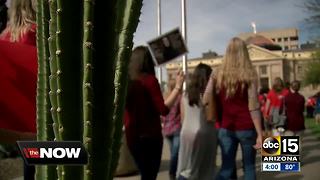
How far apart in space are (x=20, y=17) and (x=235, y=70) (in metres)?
3.17

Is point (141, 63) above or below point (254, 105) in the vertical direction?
above

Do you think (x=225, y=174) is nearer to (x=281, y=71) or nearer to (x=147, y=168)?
(x=147, y=168)

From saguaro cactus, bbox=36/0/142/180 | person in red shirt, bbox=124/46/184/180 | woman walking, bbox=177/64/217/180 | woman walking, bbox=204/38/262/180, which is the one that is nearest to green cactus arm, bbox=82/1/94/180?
saguaro cactus, bbox=36/0/142/180

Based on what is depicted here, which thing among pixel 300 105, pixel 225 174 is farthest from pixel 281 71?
pixel 225 174

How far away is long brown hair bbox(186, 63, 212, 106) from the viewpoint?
642 centimetres

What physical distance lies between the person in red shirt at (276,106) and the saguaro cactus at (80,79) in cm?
917

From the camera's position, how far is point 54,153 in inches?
46.1

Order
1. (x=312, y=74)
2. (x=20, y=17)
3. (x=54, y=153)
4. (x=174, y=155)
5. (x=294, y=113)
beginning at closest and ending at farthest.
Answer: (x=54, y=153)
(x=20, y=17)
(x=174, y=155)
(x=294, y=113)
(x=312, y=74)

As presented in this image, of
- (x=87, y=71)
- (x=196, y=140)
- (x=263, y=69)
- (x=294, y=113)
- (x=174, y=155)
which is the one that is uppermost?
(x=263, y=69)

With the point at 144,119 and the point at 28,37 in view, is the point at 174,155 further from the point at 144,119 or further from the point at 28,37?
the point at 28,37

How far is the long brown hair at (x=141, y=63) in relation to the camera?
4617 millimetres

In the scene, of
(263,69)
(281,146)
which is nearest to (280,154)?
(281,146)

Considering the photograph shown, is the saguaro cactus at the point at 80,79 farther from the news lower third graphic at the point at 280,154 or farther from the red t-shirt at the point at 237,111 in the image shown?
the red t-shirt at the point at 237,111

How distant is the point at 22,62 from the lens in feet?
4.97
